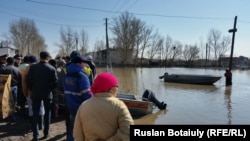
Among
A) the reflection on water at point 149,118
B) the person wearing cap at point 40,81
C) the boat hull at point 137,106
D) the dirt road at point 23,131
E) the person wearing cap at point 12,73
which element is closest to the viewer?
the person wearing cap at point 40,81

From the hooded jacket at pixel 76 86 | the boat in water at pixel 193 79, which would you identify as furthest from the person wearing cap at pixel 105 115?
the boat in water at pixel 193 79

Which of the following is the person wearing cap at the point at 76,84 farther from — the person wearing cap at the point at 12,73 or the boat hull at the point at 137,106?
the boat hull at the point at 137,106

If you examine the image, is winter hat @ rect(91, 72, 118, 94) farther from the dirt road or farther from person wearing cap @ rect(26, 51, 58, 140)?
the dirt road

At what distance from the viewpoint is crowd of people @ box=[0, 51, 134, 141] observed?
9.15 feet

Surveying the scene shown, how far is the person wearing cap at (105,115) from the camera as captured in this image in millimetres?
2758

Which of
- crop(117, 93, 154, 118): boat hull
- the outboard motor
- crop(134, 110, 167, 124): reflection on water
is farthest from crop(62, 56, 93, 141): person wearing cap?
the outboard motor

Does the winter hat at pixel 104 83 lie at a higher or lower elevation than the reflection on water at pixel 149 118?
higher

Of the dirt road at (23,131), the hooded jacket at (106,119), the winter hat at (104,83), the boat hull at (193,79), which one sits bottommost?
the boat hull at (193,79)

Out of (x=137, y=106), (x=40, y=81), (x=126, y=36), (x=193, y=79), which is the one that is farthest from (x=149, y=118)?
(x=126, y=36)

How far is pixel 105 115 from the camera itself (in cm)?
278

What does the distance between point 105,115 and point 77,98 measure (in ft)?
7.51

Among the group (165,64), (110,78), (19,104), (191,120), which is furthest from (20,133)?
(165,64)

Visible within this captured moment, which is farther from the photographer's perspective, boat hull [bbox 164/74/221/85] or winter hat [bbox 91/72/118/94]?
boat hull [bbox 164/74/221/85]

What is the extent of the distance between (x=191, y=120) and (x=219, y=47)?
3931 inches
